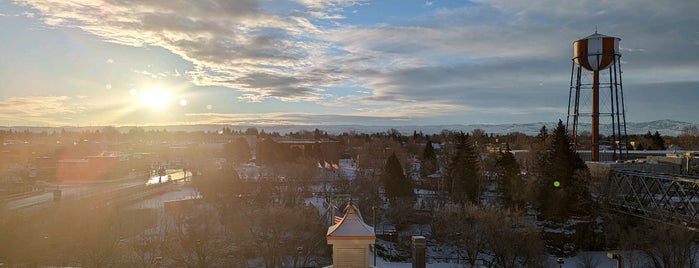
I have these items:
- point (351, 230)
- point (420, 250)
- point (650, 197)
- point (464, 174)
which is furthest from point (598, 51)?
point (351, 230)

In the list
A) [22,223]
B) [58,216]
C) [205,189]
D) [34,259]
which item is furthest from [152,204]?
[34,259]

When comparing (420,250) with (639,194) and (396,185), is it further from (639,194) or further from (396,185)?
(396,185)

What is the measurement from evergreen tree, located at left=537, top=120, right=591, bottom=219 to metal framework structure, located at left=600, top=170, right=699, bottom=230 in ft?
5.21

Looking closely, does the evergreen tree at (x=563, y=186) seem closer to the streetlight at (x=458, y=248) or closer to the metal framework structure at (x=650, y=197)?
the metal framework structure at (x=650, y=197)

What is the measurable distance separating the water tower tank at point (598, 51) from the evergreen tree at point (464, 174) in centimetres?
1197

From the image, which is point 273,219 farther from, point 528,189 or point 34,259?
point 528,189

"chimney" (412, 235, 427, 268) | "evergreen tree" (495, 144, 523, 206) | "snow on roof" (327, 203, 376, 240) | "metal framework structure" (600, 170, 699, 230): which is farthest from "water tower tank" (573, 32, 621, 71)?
"snow on roof" (327, 203, 376, 240)

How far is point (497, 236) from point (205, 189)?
24.3 m

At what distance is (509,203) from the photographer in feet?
137

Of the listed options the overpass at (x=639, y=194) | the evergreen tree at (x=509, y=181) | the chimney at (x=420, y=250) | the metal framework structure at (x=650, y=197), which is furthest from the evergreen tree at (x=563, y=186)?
the chimney at (x=420, y=250)

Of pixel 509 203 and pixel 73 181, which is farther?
pixel 73 181

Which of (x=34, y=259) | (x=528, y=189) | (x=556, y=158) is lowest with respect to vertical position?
(x=34, y=259)

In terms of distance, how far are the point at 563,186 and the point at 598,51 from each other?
12467mm

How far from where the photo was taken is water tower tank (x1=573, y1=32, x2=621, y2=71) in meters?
41.5
